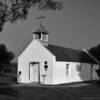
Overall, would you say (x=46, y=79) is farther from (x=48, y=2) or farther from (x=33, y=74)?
(x=48, y=2)

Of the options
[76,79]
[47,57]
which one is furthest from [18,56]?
[76,79]

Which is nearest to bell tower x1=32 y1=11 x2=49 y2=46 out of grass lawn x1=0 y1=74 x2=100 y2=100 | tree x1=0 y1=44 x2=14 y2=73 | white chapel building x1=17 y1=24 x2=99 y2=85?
white chapel building x1=17 y1=24 x2=99 y2=85

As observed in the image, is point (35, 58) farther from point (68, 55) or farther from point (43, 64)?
point (68, 55)

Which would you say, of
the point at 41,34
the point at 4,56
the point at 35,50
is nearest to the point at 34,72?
the point at 35,50

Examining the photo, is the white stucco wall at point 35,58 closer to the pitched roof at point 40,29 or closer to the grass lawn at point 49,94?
the pitched roof at point 40,29

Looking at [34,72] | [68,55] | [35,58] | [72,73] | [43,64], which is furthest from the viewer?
[68,55]

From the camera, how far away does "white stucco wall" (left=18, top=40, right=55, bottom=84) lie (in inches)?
1291

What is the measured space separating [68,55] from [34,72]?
6.46 meters

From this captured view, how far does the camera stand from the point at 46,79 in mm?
32875

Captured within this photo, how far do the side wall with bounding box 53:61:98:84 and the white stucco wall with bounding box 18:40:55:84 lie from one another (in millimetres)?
817

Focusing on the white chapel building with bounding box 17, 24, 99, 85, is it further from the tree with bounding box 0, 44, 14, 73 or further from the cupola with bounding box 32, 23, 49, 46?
the tree with bounding box 0, 44, 14, 73

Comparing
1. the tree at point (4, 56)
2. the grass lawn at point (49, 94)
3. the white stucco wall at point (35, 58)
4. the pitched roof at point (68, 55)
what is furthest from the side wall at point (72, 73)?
the tree at point (4, 56)

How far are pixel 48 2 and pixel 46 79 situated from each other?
1699 centimetres

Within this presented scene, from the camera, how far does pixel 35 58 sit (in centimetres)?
3431
